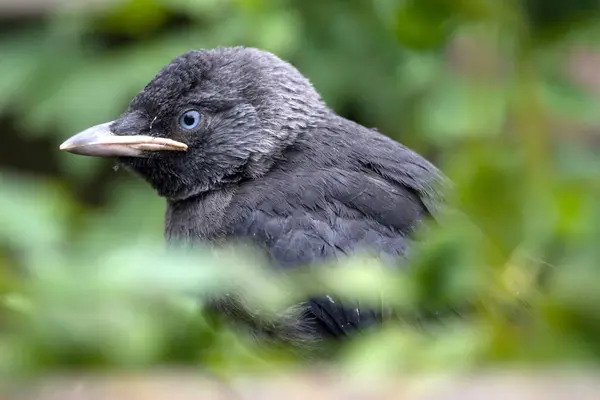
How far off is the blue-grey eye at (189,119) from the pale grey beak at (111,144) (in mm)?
63

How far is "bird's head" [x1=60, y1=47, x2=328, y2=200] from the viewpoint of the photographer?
3156 millimetres

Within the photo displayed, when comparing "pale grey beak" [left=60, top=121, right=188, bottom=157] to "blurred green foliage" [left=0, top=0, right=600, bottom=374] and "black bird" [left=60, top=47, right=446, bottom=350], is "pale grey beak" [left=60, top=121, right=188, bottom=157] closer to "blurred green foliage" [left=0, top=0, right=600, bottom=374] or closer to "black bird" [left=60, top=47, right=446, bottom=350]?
"black bird" [left=60, top=47, right=446, bottom=350]

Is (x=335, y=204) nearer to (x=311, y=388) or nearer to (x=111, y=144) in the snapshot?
(x=111, y=144)

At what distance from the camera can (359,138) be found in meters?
3.10

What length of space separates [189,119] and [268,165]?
0.31 meters

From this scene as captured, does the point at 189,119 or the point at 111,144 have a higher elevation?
the point at 189,119

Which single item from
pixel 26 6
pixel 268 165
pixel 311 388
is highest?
pixel 26 6

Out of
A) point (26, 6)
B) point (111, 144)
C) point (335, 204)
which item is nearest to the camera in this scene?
point (335, 204)

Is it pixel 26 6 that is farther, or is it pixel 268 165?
pixel 26 6

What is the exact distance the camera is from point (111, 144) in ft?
10.2

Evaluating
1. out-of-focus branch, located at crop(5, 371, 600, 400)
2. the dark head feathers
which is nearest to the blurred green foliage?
out-of-focus branch, located at crop(5, 371, 600, 400)

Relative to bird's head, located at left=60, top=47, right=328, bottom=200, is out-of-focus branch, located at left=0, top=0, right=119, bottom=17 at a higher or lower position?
higher

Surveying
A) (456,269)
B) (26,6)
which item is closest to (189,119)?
(26,6)

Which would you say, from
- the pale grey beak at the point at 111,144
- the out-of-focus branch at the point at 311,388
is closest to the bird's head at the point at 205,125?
the pale grey beak at the point at 111,144
